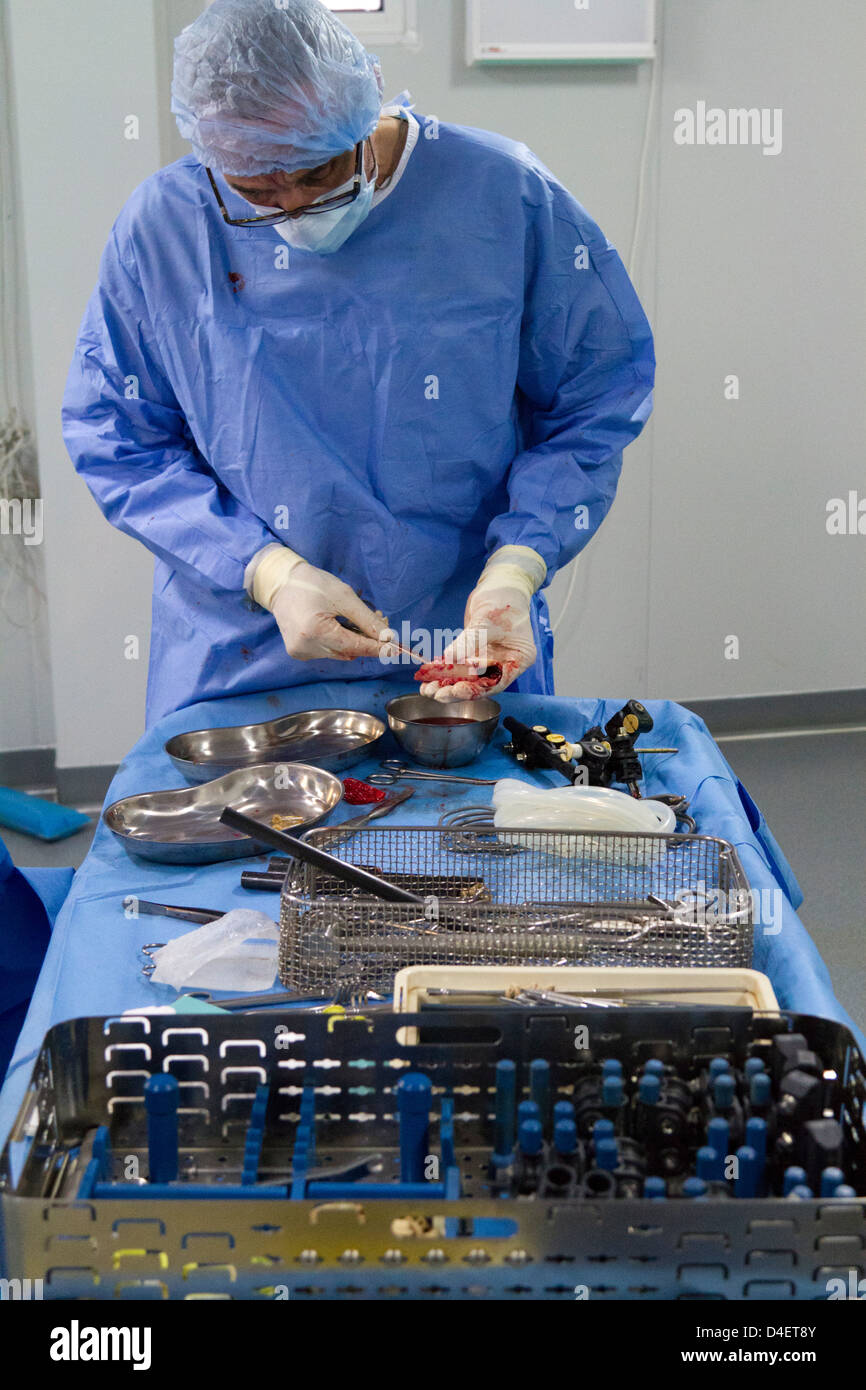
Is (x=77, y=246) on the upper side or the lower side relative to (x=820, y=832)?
upper

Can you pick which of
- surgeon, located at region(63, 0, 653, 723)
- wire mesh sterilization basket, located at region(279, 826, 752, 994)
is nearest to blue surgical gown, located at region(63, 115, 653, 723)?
surgeon, located at region(63, 0, 653, 723)

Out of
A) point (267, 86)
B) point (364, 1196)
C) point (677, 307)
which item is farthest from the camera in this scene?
point (677, 307)

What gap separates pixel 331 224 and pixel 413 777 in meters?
0.83

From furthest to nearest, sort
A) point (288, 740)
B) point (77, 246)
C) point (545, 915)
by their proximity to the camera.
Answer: point (77, 246) → point (288, 740) → point (545, 915)

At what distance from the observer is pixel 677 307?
4.24 m

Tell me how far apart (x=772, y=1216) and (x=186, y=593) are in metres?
1.58

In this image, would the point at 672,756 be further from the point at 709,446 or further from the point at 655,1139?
the point at 709,446

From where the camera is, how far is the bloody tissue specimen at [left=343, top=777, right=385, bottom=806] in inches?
70.5

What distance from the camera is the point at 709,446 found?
4.40m

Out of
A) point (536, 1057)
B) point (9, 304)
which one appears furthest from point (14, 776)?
point (536, 1057)

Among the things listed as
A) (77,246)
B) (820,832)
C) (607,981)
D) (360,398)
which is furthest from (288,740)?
(820,832)

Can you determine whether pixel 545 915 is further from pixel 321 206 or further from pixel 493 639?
pixel 321 206

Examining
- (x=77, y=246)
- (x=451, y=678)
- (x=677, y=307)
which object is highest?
(x=77, y=246)

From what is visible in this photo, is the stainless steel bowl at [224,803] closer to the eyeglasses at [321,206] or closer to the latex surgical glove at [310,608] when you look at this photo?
the latex surgical glove at [310,608]
